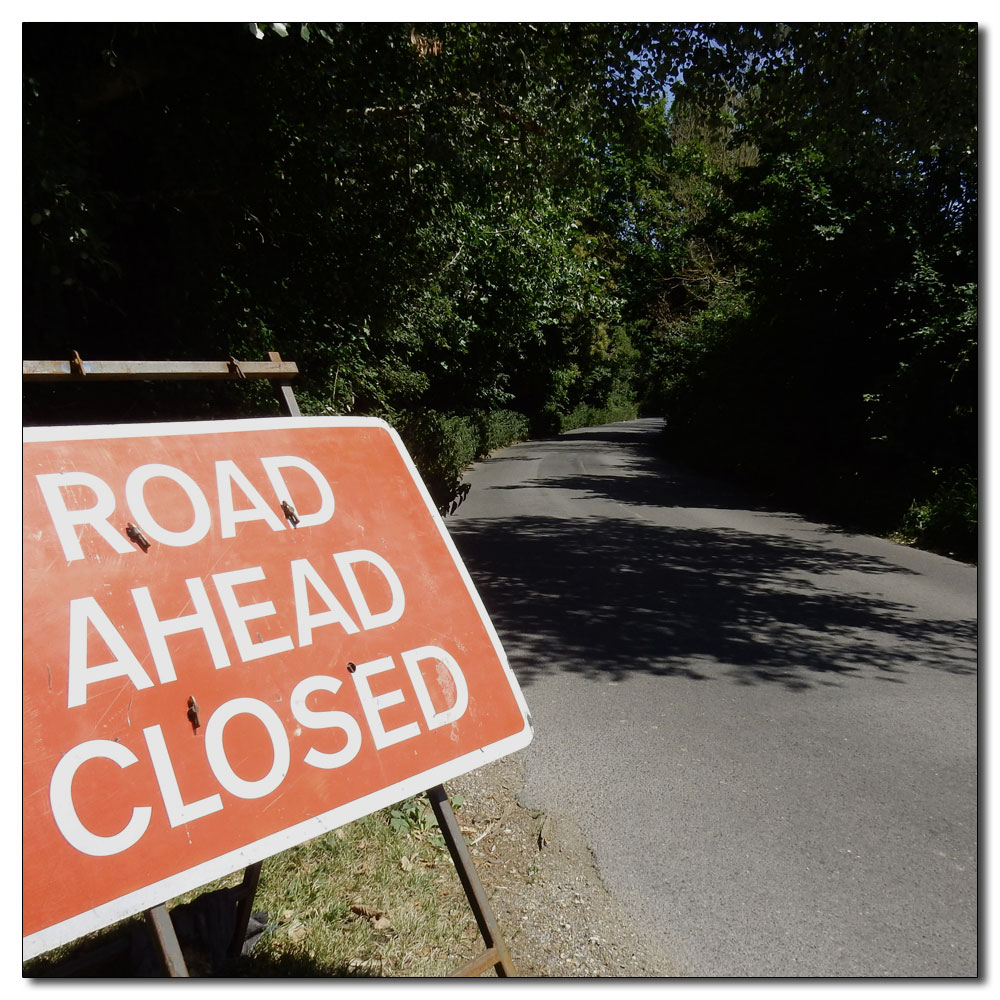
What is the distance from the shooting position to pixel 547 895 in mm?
2945

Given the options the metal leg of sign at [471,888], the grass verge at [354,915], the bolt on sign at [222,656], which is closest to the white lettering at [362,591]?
the bolt on sign at [222,656]

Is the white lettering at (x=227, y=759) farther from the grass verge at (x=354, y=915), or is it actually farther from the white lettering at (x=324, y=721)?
the grass verge at (x=354, y=915)

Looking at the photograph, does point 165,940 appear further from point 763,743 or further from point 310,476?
point 763,743

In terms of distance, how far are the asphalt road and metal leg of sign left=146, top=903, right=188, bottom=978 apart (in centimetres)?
176

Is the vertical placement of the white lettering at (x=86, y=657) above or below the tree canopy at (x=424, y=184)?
below

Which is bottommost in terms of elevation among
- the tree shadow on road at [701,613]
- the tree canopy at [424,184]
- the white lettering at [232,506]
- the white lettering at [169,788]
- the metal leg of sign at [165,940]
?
the tree shadow on road at [701,613]

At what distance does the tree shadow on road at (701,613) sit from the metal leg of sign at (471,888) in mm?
3200

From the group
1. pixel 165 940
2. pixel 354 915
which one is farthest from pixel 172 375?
pixel 354 915

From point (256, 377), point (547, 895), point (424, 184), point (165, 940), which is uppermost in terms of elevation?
point (424, 184)

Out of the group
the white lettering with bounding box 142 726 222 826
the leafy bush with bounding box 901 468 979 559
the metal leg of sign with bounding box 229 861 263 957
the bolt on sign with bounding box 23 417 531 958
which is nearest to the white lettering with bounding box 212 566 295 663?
the bolt on sign with bounding box 23 417 531 958

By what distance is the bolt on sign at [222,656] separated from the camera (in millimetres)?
1393

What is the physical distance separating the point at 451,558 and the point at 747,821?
222cm

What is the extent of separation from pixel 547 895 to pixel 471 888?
117cm

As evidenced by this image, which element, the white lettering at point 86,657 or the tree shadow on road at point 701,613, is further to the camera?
the tree shadow on road at point 701,613
